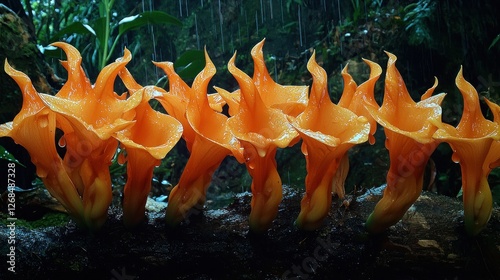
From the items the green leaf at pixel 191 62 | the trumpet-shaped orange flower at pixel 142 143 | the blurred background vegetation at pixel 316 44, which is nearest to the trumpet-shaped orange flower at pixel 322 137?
the trumpet-shaped orange flower at pixel 142 143

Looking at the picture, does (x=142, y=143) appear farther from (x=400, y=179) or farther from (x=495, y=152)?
(x=495, y=152)

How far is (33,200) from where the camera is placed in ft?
7.06

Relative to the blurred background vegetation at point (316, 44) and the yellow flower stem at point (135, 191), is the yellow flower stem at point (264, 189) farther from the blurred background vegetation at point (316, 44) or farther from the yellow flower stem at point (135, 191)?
the blurred background vegetation at point (316, 44)

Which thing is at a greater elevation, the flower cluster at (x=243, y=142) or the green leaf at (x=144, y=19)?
the green leaf at (x=144, y=19)

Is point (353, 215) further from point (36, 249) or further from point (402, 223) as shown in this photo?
point (36, 249)

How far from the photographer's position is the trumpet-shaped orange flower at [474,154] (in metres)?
1.13

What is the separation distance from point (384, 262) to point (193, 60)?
3050 mm

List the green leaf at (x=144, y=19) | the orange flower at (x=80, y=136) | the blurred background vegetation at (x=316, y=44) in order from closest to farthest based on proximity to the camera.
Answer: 1. the orange flower at (x=80, y=136)
2. the green leaf at (x=144, y=19)
3. the blurred background vegetation at (x=316, y=44)

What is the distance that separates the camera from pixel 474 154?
3.74ft

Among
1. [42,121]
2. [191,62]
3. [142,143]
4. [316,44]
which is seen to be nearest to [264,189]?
[142,143]

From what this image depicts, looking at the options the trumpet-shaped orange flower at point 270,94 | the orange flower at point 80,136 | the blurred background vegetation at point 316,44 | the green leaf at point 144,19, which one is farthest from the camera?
the blurred background vegetation at point 316,44

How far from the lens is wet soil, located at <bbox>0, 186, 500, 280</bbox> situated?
1.16 metres

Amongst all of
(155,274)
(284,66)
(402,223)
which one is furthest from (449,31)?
(155,274)

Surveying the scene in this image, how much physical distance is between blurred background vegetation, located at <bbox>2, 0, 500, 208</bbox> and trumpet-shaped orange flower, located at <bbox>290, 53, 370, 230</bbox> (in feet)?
3.97
